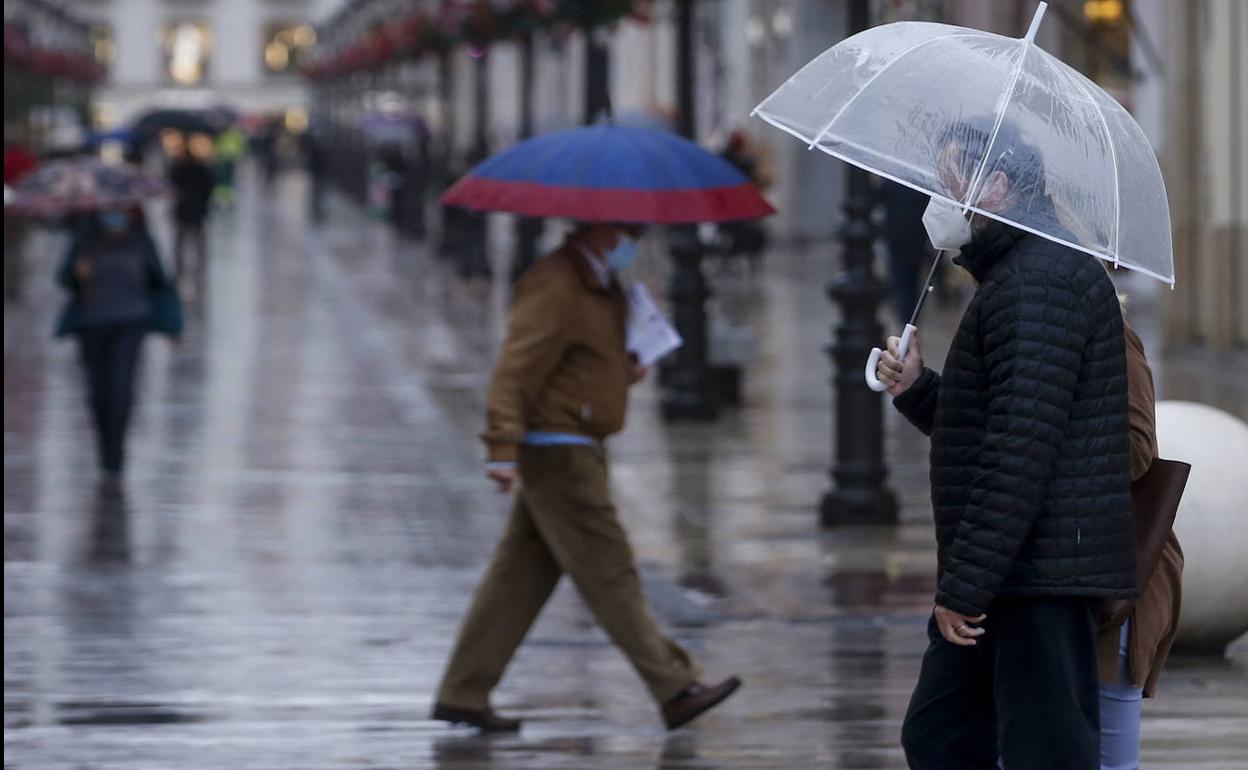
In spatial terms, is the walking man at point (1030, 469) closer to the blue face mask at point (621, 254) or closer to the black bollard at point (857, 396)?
the blue face mask at point (621, 254)

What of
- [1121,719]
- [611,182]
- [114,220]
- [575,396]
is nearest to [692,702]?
[575,396]

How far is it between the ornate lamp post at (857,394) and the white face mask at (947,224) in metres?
7.16

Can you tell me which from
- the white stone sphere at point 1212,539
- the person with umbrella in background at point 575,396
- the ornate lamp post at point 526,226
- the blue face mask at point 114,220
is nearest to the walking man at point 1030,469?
the person with umbrella in background at point 575,396

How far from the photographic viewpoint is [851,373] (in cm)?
1260

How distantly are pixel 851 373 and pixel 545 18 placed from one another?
1496 centimetres

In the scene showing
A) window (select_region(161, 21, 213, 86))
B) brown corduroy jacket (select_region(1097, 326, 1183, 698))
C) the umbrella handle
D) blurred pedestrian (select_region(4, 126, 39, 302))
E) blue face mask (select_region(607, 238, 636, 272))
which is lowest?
window (select_region(161, 21, 213, 86))

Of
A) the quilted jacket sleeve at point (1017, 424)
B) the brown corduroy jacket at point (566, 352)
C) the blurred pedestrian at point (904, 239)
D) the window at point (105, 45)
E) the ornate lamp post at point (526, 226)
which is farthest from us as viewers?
the window at point (105, 45)

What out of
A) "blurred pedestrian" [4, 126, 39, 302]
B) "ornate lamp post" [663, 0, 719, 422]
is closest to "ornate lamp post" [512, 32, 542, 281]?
"blurred pedestrian" [4, 126, 39, 302]

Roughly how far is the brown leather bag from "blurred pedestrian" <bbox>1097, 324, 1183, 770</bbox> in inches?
1.0

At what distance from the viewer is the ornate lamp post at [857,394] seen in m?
12.5

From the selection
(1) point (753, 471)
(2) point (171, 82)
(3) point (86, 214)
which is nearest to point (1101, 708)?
(1) point (753, 471)

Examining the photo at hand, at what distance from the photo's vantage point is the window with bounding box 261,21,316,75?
150 metres

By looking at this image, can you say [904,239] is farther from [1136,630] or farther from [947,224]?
[947,224]

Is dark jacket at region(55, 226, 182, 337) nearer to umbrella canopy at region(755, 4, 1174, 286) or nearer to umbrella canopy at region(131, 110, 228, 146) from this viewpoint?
umbrella canopy at region(755, 4, 1174, 286)
